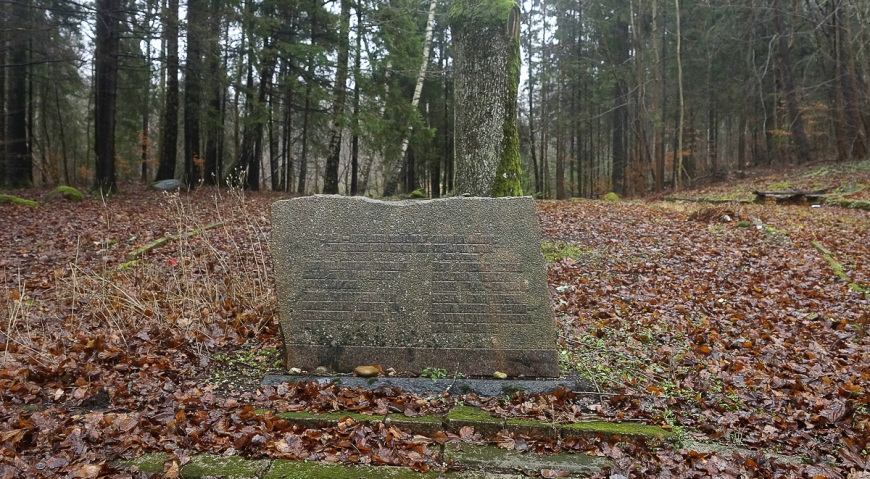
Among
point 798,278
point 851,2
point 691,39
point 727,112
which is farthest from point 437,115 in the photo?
point 798,278

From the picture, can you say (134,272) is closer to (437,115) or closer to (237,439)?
(237,439)

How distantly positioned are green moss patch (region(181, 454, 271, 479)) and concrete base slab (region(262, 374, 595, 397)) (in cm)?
99

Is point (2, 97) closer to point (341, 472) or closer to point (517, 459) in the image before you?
point (341, 472)

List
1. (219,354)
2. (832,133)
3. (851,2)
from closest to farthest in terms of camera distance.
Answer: (219,354) → (851,2) → (832,133)

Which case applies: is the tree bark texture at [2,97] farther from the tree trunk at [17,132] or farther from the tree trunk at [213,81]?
the tree trunk at [213,81]

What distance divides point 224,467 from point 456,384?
1615mm

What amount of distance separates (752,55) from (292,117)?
17.0 metres

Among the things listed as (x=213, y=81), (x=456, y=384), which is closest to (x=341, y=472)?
(x=456, y=384)

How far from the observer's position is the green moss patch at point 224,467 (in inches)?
108

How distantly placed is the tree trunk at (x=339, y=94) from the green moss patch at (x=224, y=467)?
1421 centimetres

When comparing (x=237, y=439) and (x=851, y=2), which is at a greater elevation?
(x=851, y=2)

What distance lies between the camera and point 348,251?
4.08 m

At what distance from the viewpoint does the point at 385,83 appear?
18.7 m

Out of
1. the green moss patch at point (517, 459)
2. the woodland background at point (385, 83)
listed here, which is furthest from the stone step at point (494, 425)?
the woodland background at point (385, 83)
